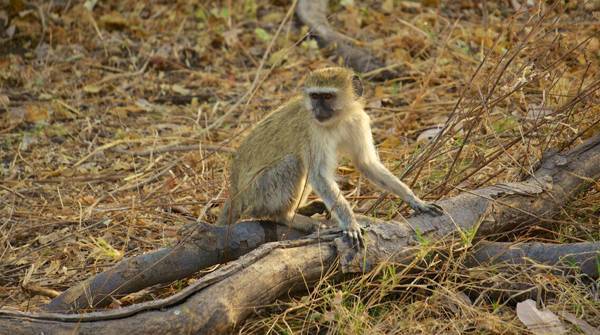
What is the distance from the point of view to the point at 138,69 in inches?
338

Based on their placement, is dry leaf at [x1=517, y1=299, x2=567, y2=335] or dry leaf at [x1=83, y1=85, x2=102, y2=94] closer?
dry leaf at [x1=517, y1=299, x2=567, y2=335]

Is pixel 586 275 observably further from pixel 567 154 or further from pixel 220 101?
pixel 220 101

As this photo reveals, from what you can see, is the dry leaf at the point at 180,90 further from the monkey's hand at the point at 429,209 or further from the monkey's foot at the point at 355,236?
the monkey's foot at the point at 355,236

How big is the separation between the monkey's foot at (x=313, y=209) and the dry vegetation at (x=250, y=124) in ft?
1.23

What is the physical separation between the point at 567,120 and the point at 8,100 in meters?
5.64

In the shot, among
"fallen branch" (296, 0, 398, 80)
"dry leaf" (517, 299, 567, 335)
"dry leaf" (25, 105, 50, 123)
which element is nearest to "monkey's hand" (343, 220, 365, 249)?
"dry leaf" (517, 299, 567, 335)

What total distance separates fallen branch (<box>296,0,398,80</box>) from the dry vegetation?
5.9 inches

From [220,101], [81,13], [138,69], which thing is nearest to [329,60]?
[220,101]

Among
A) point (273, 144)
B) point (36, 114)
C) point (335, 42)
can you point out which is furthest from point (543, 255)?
point (36, 114)

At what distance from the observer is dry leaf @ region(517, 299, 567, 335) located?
12.1ft

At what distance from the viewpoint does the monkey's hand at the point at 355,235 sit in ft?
13.6

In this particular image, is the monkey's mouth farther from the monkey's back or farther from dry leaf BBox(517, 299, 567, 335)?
dry leaf BBox(517, 299, 567, 335)

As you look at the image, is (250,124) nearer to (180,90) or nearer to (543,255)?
(180,90)

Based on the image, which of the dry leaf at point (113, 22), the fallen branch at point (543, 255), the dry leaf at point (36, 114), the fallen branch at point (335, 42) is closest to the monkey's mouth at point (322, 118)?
the fallen branch at point (543, 255)
